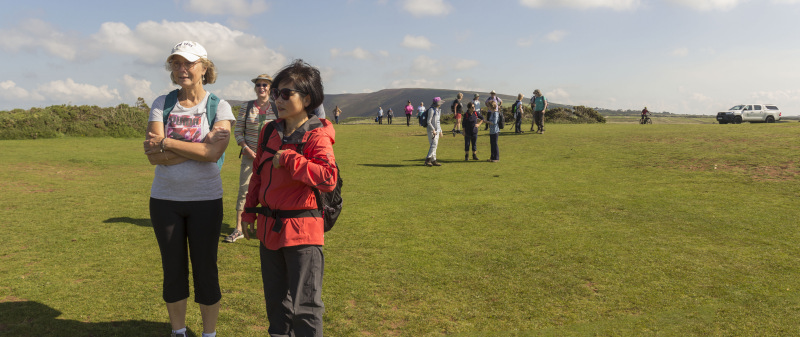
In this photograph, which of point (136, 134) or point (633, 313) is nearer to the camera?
point (633, 313)

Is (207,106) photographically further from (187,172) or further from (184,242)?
(184,242)

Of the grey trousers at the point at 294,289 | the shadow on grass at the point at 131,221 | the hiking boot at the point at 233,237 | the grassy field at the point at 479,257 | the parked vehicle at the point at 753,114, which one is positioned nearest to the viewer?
the grey trousers at the point at 294,289

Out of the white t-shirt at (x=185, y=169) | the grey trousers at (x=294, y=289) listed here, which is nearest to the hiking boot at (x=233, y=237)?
the white t-shirt at (x=185, y=169)

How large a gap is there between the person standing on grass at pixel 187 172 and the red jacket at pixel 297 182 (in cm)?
59

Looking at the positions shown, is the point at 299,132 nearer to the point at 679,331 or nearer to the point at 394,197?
the point at 679,331

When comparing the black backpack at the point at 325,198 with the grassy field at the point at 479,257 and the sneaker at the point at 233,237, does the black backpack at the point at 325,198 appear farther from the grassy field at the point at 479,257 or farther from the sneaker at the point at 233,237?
the sneaker at the point at 233,237

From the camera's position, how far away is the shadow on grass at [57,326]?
386 centimetres

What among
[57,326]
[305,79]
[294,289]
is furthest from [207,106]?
[57,326]

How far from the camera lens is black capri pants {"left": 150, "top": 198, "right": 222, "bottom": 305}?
11.1 ft

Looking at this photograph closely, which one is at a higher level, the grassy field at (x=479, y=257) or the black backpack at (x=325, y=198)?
the black backpack at (x=325, y=198)

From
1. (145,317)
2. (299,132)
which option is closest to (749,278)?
(299,132)

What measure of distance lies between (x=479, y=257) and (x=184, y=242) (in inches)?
136

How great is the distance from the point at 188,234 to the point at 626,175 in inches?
448

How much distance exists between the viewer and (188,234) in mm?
3498
